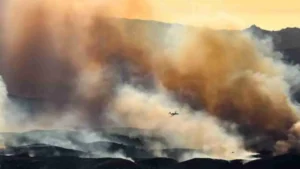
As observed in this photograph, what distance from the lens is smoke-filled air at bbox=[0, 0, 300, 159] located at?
100 inches

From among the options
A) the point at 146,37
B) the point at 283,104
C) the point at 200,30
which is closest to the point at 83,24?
the point at 146,37

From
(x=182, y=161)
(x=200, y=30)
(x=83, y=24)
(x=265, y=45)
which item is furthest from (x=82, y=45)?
(x=265, y=45)

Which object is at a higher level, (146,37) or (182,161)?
(146,37)

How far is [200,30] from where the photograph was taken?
102 inches

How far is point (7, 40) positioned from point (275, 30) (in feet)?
4.51

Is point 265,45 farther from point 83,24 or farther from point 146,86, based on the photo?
point 83,24

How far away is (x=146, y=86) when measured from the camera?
2562 mm

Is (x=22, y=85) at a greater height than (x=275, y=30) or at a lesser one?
lesser

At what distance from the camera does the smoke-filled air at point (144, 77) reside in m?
2.55

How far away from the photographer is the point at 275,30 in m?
2.55

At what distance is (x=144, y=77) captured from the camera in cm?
256

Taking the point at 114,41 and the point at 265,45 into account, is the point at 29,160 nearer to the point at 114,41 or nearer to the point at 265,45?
the point at 114,41

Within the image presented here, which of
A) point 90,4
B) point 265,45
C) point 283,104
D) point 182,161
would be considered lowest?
point 182,161

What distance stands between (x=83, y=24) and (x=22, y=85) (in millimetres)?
440
